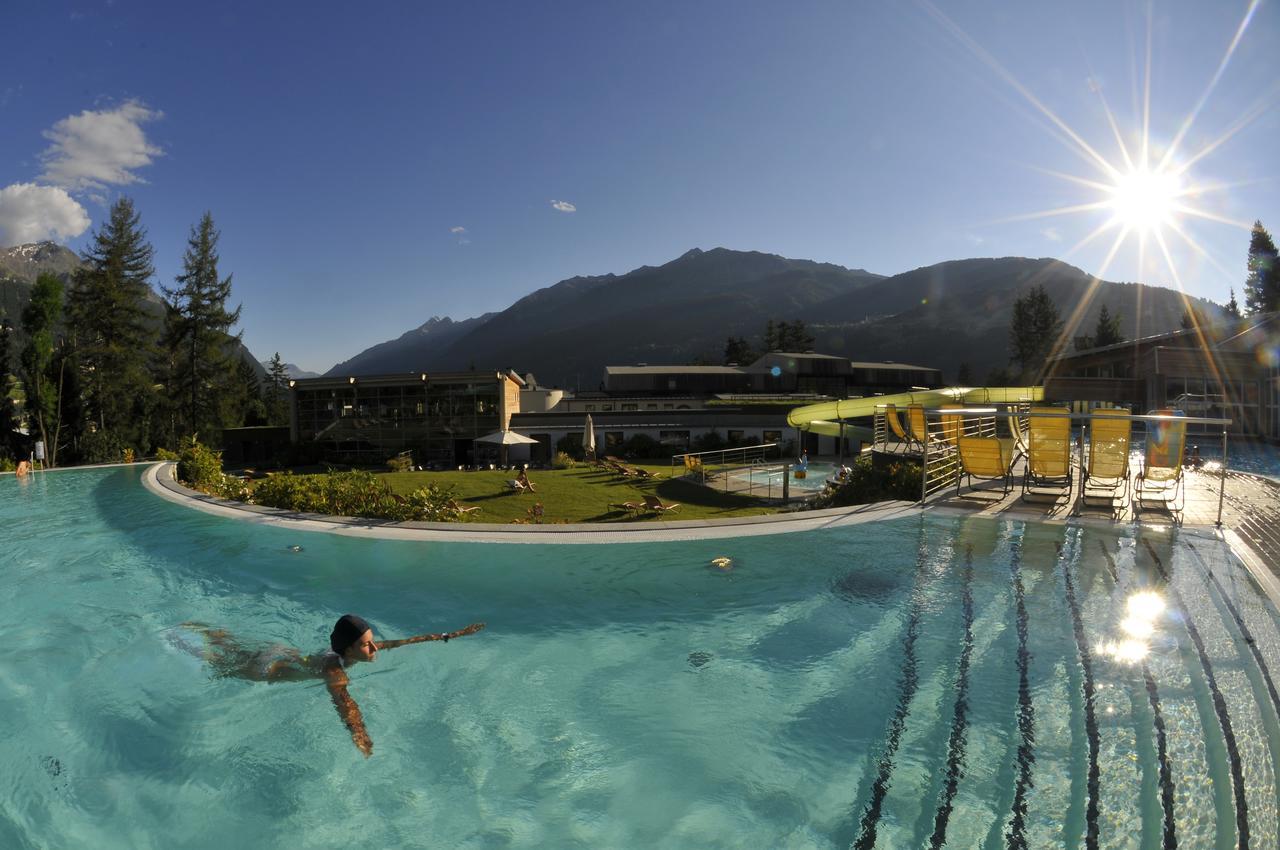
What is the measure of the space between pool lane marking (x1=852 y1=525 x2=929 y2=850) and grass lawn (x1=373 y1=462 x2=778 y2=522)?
6.32 metres

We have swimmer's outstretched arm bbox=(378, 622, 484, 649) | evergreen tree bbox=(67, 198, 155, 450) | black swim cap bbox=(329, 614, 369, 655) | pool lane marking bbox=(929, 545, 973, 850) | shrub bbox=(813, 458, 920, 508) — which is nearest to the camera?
pool lane marking bbox=(929, 545, 973, 850)

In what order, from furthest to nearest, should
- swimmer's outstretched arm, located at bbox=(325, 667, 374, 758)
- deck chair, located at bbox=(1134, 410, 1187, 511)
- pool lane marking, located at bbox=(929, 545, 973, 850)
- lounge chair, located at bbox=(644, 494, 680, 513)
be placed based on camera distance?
lounge chair, located at bbox=(644, 494, 680, 513), deck chair, located at bbox=(1134, 410, 1187, 511), swimmer's outstretched arm, located at bbox=(325, 667, 374, 758), pool lane marking, located at bbox=(929, 545, 973, 850)

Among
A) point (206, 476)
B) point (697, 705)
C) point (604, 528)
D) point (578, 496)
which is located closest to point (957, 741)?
point (697, 705)

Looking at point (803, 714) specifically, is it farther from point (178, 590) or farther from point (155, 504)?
point (155, 504)

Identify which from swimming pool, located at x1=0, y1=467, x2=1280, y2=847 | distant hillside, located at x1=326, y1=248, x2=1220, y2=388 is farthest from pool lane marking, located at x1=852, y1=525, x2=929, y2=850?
distant hillside, located at x1=326, y1=248, x2=1220, y2=388

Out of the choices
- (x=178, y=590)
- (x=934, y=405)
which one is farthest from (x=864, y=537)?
(x=178, y=590)

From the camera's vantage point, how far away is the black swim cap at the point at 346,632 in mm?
6199

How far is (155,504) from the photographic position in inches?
580

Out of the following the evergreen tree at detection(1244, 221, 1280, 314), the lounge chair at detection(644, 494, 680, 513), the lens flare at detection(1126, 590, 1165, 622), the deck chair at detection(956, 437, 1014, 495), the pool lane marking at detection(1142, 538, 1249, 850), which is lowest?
the lounge chair at detection(644, 494, 680, 513)

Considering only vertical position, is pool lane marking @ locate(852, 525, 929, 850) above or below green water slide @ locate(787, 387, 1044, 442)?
below

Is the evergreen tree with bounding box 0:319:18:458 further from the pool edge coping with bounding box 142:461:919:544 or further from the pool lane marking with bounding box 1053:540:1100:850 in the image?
the pool lane marking with bounding box 1053:540:1100:850

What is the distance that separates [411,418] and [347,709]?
→ 96.4ft

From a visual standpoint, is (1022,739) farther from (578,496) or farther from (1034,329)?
(1034,329)

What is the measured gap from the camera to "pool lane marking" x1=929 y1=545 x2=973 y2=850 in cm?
368
